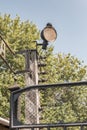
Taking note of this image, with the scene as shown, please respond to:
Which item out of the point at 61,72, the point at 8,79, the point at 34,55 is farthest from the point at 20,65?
the point at 34,55

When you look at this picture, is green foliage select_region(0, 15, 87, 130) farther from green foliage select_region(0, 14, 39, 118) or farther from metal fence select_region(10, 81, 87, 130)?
metal fence select_region(10, 81, 87, 130)

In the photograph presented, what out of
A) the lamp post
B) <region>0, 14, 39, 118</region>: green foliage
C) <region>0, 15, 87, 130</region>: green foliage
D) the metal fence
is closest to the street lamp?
the lamp post

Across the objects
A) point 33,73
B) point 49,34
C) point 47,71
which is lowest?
point 33,73

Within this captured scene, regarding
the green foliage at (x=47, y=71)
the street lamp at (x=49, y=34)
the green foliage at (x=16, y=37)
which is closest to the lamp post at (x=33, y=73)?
the street lamp at (x=49, y=34)

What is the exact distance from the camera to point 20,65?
1842 cm

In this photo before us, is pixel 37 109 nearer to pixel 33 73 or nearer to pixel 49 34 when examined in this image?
pixel 33 73

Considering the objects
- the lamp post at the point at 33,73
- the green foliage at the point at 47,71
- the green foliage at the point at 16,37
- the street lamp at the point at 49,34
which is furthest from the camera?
the green foliage at the point at 16,37

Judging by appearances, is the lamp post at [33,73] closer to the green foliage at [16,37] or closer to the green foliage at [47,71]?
the green foliage at [47,71]

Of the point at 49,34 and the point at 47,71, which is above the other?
the point at 47,71

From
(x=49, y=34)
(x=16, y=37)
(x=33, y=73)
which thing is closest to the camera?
(x=49, y=34)

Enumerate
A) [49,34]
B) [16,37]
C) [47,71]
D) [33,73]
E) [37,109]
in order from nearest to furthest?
[37,109] → [49,34] → [33,73] → [47,71] → [16,37]

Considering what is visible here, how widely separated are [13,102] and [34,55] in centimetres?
491

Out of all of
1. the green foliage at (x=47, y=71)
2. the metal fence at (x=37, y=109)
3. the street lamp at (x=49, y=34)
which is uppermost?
the green foliage at (x=47, y=71)

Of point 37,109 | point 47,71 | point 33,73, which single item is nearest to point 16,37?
point 47,71
